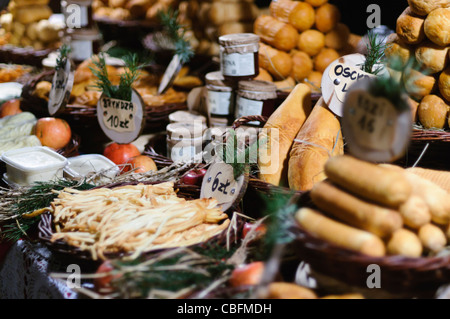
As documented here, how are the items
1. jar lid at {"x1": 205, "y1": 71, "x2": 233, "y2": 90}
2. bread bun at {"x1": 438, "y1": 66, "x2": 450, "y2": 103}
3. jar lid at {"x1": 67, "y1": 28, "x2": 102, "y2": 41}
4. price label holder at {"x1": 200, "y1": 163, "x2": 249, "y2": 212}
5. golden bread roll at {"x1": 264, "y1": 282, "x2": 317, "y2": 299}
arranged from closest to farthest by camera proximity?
1. golden bread roll at {"x1": 264, "y1": 282, "x2": 317, "y2": 299}
2. price label holder at {"x1": 200, "y1": 163, "x2": 249, "y2": 212}
3. bread bun at {"x1": 438, "y1": 66, "x2": 450, "y2": 103}
4. jar lid at {"x1": 205, "y1": 71, "x2": 233, "y2": 90}
5. jar lid at {"x1": 67, "y1": 28, "x2": 102, "y2": 41}

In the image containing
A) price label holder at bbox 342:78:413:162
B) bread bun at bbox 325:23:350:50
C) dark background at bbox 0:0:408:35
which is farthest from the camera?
dark background at bbox 0:0:408:35

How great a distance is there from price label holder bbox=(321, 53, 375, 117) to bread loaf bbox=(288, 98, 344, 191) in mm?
52

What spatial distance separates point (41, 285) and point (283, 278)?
2.74 ft

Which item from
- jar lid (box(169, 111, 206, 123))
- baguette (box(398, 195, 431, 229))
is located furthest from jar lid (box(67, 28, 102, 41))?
baguette (box(398, 195, 431, 229))

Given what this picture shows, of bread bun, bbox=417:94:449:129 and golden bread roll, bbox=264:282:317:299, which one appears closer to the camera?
golden bread roll, bbox=264:282:317:299

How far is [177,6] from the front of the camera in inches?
157

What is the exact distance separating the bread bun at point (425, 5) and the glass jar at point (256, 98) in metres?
0.77

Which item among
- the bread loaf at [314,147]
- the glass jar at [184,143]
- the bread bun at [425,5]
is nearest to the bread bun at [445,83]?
the bread bun at [425,5]

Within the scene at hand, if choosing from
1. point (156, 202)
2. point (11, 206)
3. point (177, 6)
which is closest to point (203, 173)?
point (156, 202)

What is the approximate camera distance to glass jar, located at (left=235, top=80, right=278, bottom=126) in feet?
7.66

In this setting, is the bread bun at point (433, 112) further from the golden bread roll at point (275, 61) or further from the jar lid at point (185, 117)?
the jar lid at point (185, 117)

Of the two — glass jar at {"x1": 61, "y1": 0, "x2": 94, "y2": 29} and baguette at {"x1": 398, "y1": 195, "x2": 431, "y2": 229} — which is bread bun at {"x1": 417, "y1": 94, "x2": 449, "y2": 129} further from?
glass jar at {"x1": 61, "y1": 0, "x2": 94, "y2": 29}

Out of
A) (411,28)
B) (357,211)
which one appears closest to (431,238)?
(357,211)
